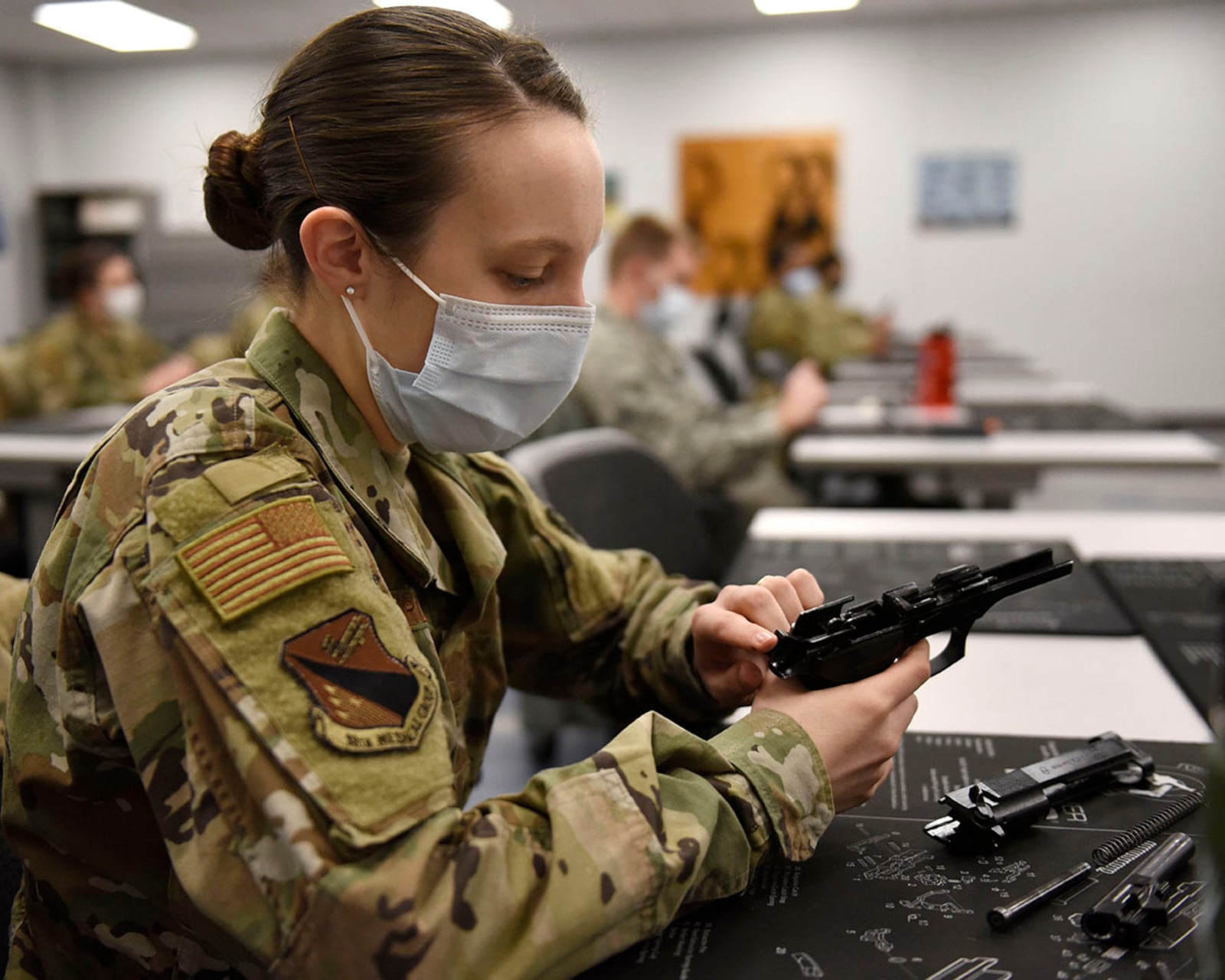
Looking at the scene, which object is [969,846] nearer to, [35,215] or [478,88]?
[478,88]

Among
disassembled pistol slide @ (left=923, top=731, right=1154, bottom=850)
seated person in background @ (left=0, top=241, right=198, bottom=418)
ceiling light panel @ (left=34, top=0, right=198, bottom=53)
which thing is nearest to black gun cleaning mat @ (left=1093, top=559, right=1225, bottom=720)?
disassembled pistol slide @ (left=923, top=731, right=1154, bottom=850)

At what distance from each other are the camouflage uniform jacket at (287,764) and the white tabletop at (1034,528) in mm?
1074

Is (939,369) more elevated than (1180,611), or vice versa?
(939,369)

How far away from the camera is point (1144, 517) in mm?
1958

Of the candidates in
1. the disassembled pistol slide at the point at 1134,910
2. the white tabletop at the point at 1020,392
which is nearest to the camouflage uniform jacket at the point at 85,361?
the white tabletop at the point at 1020,392

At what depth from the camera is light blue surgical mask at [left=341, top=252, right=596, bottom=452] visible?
35.0 inches

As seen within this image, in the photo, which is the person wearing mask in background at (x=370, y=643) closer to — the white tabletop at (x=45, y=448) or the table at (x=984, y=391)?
the white tabletop at (x=45, y=448)

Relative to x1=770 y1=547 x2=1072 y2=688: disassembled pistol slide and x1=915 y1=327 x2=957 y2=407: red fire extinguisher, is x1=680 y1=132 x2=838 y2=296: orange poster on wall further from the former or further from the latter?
x1=770 y1=547 x2=1072 y2=688: disassembled pistol slide

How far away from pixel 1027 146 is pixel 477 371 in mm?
8361

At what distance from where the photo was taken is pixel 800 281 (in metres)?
7.46

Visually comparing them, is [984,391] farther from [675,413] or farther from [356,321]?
[356,321]

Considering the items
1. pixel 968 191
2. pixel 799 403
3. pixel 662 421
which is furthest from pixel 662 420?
pixel 968 191

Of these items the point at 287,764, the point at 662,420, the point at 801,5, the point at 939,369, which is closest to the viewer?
the point at 287,764

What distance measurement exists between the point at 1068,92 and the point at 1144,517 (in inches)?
287
